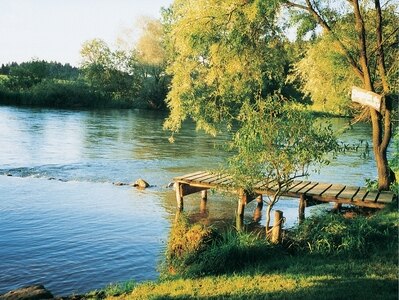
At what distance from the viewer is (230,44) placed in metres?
16.3

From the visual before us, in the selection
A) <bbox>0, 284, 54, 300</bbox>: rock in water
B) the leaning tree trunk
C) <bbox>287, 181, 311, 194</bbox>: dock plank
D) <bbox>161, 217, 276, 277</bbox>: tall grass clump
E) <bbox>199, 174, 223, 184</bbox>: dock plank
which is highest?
the leaning tree trunk

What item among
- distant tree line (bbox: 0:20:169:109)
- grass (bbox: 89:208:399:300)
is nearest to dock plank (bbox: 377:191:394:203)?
grass (bbox: 89:208:399:300)

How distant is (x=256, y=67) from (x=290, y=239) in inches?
318

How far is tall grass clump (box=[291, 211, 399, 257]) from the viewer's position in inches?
370

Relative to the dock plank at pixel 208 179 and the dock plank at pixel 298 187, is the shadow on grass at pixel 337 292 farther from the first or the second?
the dock plank at pixel 208 179

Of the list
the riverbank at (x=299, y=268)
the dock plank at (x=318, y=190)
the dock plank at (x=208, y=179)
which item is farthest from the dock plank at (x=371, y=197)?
the dock plank at (x=208, y=179)

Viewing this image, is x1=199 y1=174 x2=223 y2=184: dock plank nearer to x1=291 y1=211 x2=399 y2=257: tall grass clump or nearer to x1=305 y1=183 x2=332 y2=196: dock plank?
x1=305 y1=183 x2=332 y2=196: dock plank

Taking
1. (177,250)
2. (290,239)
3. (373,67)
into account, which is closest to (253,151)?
(290,239)

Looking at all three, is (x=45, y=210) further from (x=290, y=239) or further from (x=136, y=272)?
(x=290, y=239)

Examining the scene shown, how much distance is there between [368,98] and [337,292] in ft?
15.8

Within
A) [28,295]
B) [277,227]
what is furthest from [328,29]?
[28,295]

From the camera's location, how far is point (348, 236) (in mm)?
9656

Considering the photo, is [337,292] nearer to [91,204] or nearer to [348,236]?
[348,236]

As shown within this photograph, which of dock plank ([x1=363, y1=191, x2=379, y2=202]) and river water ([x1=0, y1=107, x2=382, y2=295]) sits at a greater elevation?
dock plank ([x1=363, y1=191, x2=379, y2=202])
